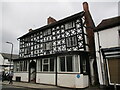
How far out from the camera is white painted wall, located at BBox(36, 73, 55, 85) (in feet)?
55.8

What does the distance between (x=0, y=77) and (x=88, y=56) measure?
18088 mm

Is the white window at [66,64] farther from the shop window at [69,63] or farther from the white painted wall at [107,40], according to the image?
the white painted wall at [107,40]

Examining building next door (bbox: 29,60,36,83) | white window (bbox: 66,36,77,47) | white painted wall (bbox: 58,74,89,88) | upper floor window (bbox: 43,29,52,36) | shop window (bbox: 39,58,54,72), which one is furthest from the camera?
upper floor window (bbox: 43,29,52,36)

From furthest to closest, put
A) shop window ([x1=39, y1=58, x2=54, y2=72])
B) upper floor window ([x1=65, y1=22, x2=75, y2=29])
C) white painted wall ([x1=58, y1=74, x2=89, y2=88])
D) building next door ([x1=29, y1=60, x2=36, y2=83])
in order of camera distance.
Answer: building next door ([x1=29, y1=60, x2=36, y2=83]) < upper floor window ([x1=65, y1=22, x2=75, y2=29]) < shop window ([x1=39, y1=58, x2=54, y2=72]) < white painted wall ([x1=58, y1=74, x2=89, y2=88])

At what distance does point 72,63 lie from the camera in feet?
50.4

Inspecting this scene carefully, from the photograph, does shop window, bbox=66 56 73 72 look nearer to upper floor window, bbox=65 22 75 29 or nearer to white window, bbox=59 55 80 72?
white window, bbox=59 55 80 72

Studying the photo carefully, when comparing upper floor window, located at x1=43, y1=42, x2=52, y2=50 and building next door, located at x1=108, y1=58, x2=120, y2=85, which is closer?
building next door, located at x1=108, y1=58, x2=120, y2=85

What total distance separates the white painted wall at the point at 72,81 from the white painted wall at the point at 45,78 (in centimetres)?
128

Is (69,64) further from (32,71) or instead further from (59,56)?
(32,71)

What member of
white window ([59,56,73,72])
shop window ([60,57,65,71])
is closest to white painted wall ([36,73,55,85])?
shop window ([60,57,65,71])

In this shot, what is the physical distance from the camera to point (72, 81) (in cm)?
1473

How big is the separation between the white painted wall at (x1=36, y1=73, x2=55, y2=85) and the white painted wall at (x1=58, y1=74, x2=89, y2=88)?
50.3 inches

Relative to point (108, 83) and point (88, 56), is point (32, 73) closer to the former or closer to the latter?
point (88, 56)

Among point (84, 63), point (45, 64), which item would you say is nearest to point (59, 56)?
point (45, 64)
